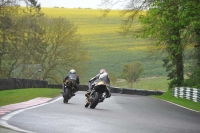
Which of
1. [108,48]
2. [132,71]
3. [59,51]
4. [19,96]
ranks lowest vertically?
[132,71]

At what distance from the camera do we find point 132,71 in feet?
267

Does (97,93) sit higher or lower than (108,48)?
lower

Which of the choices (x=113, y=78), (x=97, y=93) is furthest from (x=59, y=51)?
(x=97, y=93)

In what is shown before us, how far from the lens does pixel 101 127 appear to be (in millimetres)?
12555

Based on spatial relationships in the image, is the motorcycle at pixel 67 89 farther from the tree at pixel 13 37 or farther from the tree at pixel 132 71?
the tree at pixel 132 71

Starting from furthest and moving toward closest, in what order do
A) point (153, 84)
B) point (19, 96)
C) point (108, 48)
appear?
1. point (108, 48)
2. point (153, 84)
3. point (19, 96)

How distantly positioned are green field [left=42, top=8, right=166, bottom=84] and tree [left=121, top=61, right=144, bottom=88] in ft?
2.52

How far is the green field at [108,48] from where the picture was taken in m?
81.0

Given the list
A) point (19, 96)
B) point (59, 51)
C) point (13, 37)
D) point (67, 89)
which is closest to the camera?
point (67, 89)

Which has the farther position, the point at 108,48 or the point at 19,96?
the point at 108,48

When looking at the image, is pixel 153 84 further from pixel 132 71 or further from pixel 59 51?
pixel 59 51

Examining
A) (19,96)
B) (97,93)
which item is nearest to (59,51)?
(19,96)

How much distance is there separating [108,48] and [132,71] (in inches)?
353

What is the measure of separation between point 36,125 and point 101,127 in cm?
148
